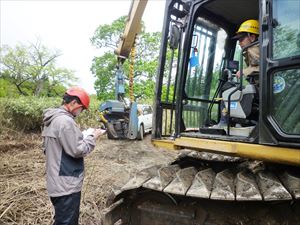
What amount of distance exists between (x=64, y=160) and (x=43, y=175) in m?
3.63

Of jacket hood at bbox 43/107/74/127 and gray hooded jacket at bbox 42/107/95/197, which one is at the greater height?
jacket hood at bbox 43/107/74/127

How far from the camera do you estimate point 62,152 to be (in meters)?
2.88

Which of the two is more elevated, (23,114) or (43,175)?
(23,114)

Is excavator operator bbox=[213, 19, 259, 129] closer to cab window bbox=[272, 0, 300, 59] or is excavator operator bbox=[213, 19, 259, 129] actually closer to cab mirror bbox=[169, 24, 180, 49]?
cab window bbox=[272, 0, 300, 59]

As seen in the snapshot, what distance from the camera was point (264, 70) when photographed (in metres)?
2.40

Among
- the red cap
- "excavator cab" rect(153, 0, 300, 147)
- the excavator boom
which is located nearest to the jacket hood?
the red cap

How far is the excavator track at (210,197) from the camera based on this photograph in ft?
7.23

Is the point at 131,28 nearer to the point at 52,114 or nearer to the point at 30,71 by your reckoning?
the point at 52,114

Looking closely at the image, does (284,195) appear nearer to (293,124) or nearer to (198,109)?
(293,124)

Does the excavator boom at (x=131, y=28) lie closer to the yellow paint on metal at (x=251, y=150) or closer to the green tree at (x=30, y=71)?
the yellow paint on metal at (x=251, y=150)

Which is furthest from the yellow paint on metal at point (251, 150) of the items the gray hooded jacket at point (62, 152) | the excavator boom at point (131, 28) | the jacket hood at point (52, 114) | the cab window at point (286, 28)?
the excavator boom at point (131, 28)

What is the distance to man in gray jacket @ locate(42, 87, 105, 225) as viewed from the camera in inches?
112

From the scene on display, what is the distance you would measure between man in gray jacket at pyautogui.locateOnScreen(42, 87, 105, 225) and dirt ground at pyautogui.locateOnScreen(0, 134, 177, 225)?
0.45 m

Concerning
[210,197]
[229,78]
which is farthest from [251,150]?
[229,78]
